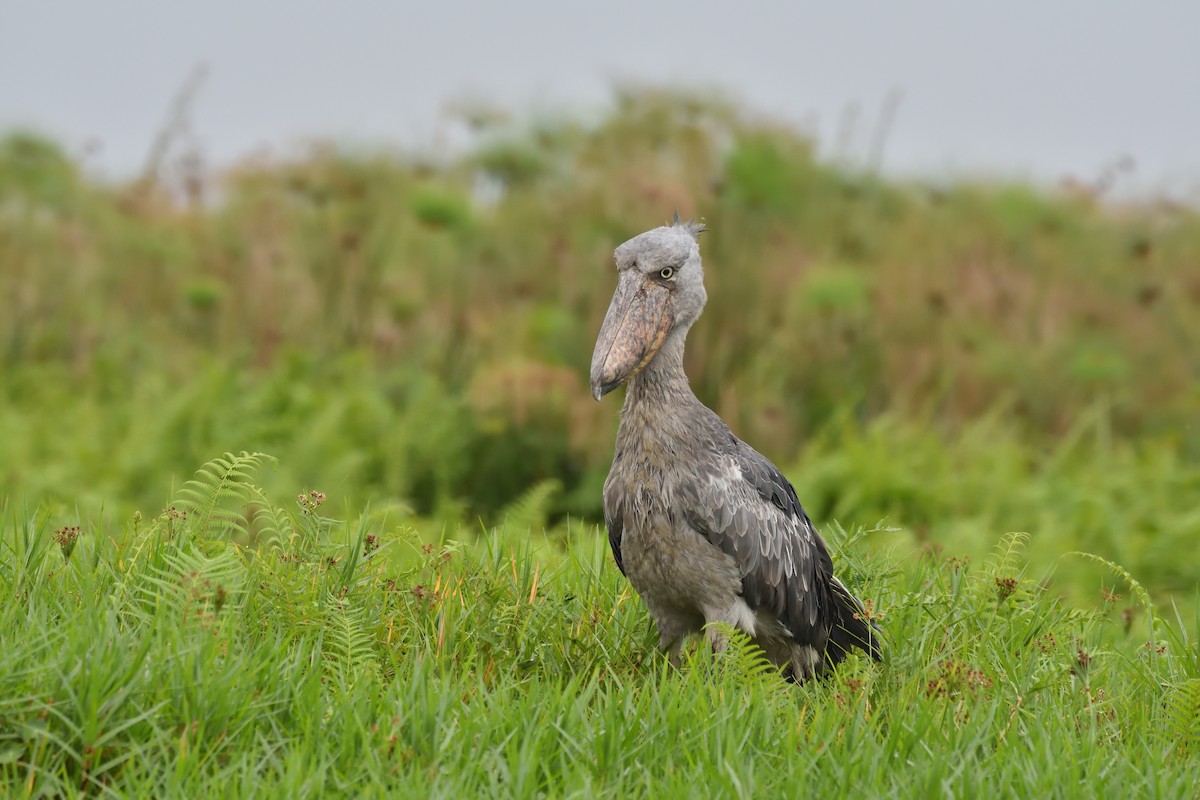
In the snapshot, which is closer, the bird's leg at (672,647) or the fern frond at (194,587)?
the fern frond at (194,587)

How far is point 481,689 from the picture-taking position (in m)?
3.78

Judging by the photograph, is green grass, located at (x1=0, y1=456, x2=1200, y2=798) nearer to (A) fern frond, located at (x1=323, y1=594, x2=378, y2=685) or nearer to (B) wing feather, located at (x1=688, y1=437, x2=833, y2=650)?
(A) fern frond, located at (x1=323, y1=594, x2=378, y2=685)

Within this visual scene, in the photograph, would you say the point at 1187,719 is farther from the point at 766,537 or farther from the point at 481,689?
the point at 481,689

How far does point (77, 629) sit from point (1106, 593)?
336cm

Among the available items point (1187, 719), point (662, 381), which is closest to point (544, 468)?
point (662, 381)

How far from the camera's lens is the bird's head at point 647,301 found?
4.13 meters

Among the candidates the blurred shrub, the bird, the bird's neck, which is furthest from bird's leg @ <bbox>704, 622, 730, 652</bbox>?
the blurred shrub

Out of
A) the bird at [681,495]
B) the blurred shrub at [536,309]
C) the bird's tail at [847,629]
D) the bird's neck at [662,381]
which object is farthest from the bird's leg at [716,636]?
the blurred shrub at [536,309]

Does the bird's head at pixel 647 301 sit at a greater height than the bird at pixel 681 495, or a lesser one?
greater

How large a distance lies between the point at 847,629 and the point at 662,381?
3.63 feet

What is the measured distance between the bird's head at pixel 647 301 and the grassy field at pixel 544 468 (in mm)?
945

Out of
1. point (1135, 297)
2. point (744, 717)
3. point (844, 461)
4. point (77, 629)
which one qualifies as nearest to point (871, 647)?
point (744, 717)

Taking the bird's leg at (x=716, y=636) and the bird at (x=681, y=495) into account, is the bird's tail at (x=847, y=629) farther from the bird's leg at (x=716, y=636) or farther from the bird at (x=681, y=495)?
the bird's leg at (x=716, y=636)

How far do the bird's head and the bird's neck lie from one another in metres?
0.04
